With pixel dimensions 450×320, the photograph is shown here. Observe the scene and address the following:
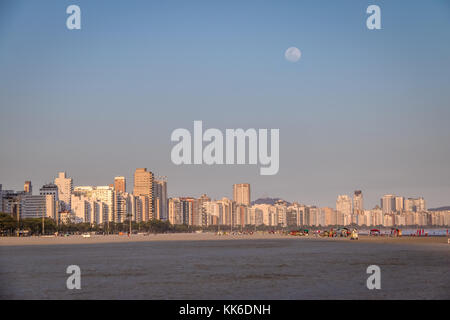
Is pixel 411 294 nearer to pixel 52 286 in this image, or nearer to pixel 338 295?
pixel 338 295

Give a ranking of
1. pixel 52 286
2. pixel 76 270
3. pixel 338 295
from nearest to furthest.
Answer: pixel 338 295
pixel 52 286
pixel 76 270
